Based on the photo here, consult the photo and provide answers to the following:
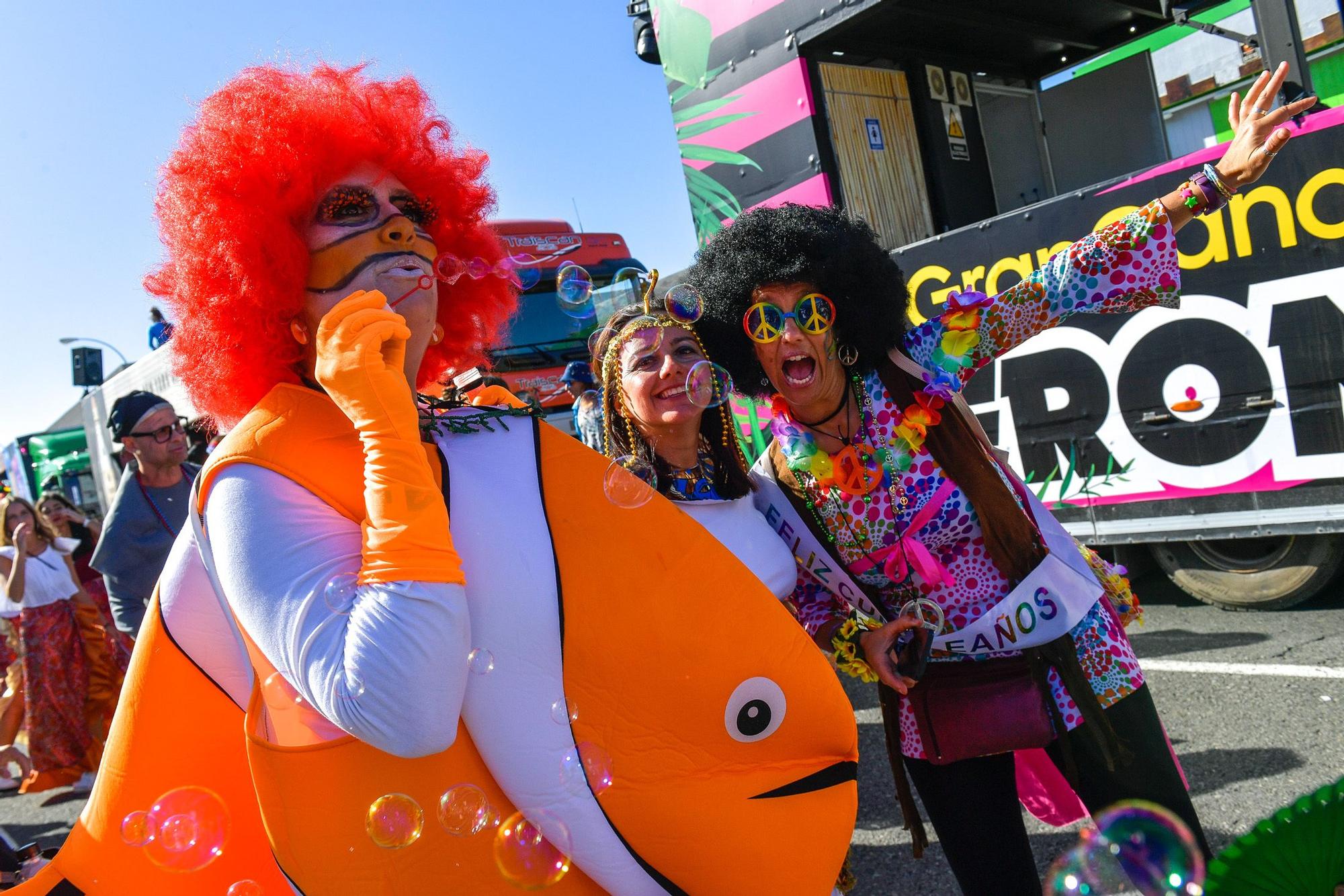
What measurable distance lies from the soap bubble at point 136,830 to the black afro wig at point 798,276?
1.56 metres

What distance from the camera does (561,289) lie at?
2555 millimetres

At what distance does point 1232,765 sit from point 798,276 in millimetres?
2482

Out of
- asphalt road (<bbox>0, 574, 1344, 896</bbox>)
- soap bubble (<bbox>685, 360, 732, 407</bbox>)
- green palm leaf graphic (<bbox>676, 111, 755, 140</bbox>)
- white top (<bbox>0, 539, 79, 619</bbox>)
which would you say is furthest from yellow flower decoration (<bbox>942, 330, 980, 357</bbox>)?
white top (<bbox>0, 539, 79, 619</bbox>)

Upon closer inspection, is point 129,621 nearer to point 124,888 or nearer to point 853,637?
point 124,888

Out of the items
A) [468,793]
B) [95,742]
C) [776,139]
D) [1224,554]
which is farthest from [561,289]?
[95,742]

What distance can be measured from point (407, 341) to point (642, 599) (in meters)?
0.54

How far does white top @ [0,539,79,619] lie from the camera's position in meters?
5.77

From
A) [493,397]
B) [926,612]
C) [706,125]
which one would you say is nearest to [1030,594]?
[926,612]

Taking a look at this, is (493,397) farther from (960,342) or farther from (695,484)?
(960,342)

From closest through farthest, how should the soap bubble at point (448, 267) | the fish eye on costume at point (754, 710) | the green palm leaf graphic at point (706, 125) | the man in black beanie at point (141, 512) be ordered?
the fish eye on costume at point (754, 710) < the soap bubble at point (448, 267) < the man in black beanie at point (141, 512) < the green palm leaf graphic at point (706, 125)

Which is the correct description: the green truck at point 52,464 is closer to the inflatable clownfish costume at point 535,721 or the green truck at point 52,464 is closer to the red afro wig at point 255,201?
the red afro wig at point 255,201

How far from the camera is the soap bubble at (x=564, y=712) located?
1223 mm

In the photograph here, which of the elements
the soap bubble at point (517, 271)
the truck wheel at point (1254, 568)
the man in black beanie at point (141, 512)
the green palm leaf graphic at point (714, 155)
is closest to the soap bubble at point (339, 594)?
the soap bubble at point (517, 271)

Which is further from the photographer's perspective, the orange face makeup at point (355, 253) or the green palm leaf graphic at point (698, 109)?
the green palm leaf graphic at point (698, 109)
